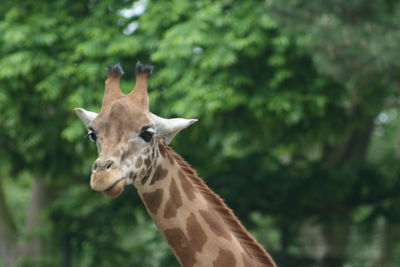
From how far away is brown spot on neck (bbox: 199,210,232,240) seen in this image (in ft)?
16.3

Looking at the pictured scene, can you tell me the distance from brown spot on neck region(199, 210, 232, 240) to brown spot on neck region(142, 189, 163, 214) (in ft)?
0.84

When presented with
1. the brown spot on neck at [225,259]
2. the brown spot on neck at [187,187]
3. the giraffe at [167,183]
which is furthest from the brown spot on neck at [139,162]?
the brown spot on neck at [225,259]

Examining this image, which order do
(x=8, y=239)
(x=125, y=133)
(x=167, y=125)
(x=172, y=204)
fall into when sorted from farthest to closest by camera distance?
(x=8, y=239), (x=172, y=204), (x=167, y=125), (x=125, y=133)

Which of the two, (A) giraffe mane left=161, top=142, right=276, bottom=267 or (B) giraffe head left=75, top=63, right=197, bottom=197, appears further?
(A) giraffe mane left=161, top=142, right=276, bottom=267

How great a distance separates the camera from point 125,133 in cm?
469

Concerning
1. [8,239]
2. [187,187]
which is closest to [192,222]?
[187,187]

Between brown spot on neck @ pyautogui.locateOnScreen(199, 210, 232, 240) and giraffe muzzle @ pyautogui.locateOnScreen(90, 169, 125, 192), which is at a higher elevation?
giraffe muzzle @ pyautogui.locateOnScreen(90, 169, 125, 192)

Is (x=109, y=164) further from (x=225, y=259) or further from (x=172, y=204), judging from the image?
(x=225, y=259)

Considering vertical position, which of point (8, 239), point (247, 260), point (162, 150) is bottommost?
point (8, 239)

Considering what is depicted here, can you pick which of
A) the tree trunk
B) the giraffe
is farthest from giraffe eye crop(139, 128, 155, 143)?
the tree trunk

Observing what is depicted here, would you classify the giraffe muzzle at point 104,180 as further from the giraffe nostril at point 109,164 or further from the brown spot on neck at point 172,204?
the brown spot on neck at point 172,204

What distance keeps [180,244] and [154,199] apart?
1.01ft

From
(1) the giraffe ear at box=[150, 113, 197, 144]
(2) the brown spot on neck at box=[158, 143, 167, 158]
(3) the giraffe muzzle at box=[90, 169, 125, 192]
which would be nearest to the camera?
(3) the giraffe muzzle at box=[90, 169, 125, 192]

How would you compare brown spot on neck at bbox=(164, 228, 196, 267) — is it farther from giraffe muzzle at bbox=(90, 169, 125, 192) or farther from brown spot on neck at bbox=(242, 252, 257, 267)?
giraffe muzzle at bbox=(90, 169, 125, 192)
